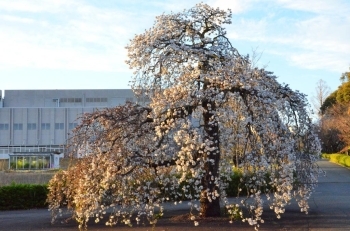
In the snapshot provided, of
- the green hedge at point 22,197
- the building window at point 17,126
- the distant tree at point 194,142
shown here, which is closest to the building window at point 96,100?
the building window at point 17,126

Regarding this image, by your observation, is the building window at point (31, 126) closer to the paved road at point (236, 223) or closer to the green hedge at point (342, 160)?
the green hedge at point (342, 160)

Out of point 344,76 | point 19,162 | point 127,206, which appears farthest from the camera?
point 344,76

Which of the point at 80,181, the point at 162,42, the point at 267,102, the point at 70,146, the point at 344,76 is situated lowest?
→ the point at 80,181

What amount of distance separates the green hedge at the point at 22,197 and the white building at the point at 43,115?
36983 mm

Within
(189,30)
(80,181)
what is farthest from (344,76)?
(80,181)

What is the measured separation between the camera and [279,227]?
43.0 ft

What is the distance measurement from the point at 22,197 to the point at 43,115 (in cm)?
4167

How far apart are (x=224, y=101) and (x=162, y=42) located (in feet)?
9.82

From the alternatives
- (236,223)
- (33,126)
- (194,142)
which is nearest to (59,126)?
(33,126)

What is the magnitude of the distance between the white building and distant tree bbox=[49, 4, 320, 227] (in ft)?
148

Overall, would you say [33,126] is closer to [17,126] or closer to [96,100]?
[17,126]

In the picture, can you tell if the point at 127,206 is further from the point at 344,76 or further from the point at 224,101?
the point at 344,76

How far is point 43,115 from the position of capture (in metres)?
60.3

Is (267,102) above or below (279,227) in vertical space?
above
